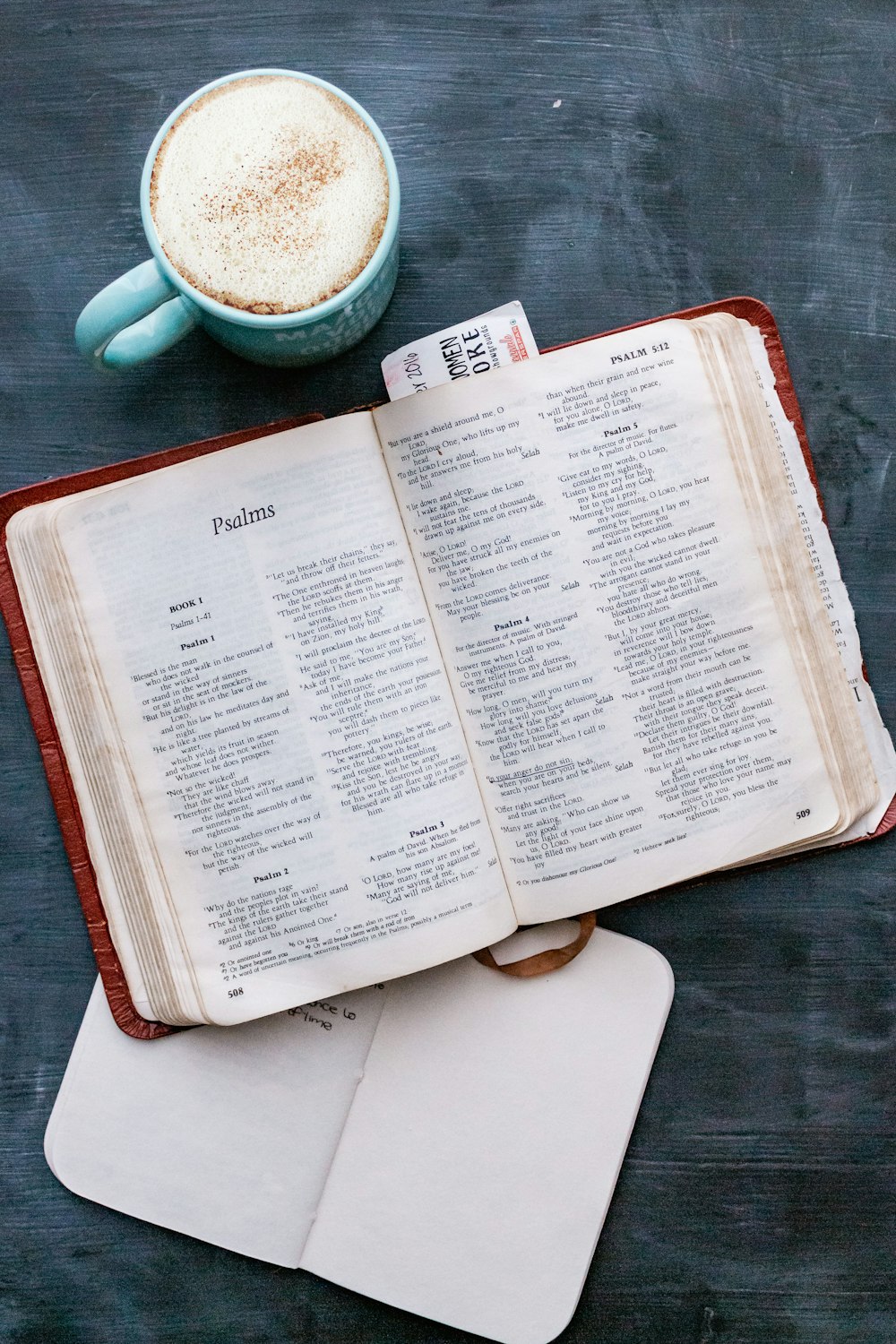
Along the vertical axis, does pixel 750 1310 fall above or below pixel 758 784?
below

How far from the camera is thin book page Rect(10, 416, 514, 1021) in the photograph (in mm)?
527

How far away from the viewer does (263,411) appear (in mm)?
558

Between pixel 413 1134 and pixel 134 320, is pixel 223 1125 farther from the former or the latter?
pixel 134 320

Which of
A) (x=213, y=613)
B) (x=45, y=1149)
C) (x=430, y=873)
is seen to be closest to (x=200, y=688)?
(x=213, y=613)

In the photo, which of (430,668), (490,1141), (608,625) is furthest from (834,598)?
(490,1141)

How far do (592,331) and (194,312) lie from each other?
0.23 meters

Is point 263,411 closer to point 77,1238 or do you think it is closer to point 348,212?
point 348,212

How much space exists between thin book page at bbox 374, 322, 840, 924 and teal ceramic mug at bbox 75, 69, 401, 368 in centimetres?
7

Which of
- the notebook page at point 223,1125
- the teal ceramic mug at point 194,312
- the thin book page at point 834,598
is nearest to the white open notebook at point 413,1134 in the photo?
the notebook page at point 223,1125

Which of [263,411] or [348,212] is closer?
[348,212]

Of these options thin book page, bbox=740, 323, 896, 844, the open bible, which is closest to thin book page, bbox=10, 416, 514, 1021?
the open bible

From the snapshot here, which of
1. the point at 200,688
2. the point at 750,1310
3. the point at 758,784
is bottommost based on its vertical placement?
the point at 750,1310

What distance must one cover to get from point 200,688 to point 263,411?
165 mm

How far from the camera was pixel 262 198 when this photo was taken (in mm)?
438
